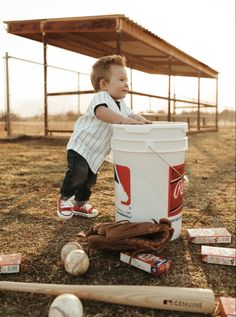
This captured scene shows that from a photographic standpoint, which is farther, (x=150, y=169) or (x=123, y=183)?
(x=123, y=183)

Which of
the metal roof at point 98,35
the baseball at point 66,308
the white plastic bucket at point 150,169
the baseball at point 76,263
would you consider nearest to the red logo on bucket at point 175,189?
the white plastic bucket at point 150,169

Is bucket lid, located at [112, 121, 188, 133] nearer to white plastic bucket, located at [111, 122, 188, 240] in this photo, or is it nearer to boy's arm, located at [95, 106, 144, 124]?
white plastic bucket, located at [111, 122, 188, 240]

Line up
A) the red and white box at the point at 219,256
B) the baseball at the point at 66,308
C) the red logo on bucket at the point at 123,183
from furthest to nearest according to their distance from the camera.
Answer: the red logo on bucket at the point at 123,183, the red and white box at the point at 219,256, the baseball at the point at 66,308

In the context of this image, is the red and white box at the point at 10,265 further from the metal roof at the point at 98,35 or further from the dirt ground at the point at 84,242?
the metal roof at the point at 98,35

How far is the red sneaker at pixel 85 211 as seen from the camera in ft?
10.1

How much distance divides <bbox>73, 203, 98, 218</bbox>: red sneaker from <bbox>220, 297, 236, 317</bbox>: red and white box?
162cm

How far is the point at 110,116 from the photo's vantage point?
8.48ft

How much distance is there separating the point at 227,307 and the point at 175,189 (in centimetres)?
97

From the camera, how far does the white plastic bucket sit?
232cm

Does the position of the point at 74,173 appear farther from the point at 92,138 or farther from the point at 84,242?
the point at 84,242

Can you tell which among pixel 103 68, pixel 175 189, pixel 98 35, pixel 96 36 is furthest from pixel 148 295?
pixel 96 36

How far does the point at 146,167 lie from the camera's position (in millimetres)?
2326

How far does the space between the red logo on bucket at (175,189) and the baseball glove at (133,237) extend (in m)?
0.16

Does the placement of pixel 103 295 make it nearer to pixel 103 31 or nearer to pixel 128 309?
pixel 128 309
